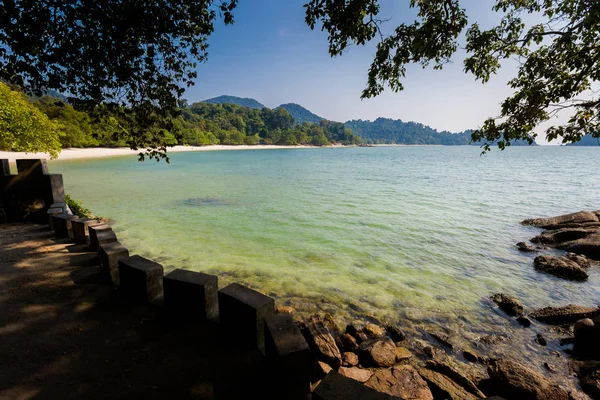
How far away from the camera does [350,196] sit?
22844mm

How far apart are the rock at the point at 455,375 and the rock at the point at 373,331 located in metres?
1.00

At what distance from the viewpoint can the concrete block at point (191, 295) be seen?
2.98 m

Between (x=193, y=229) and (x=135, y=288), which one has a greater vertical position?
(x=135, y=288)

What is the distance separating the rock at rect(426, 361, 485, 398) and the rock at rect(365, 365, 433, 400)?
0.48 metres

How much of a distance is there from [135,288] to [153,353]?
1.09 m

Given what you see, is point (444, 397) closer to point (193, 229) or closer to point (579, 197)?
point (193, 229)

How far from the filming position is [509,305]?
6594 millimetres

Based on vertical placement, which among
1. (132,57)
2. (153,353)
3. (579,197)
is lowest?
(579,197)

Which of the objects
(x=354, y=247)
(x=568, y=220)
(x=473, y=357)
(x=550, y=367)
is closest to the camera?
(x=550, y=367)

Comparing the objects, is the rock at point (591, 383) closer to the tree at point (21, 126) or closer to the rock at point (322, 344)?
the rock at point (322, 344)

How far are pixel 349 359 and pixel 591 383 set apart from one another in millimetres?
3809

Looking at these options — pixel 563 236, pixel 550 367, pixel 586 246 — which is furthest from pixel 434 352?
pixel 563 236

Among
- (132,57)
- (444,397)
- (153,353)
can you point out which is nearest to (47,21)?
(132,57)

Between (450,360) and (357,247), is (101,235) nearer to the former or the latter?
(450,360)
